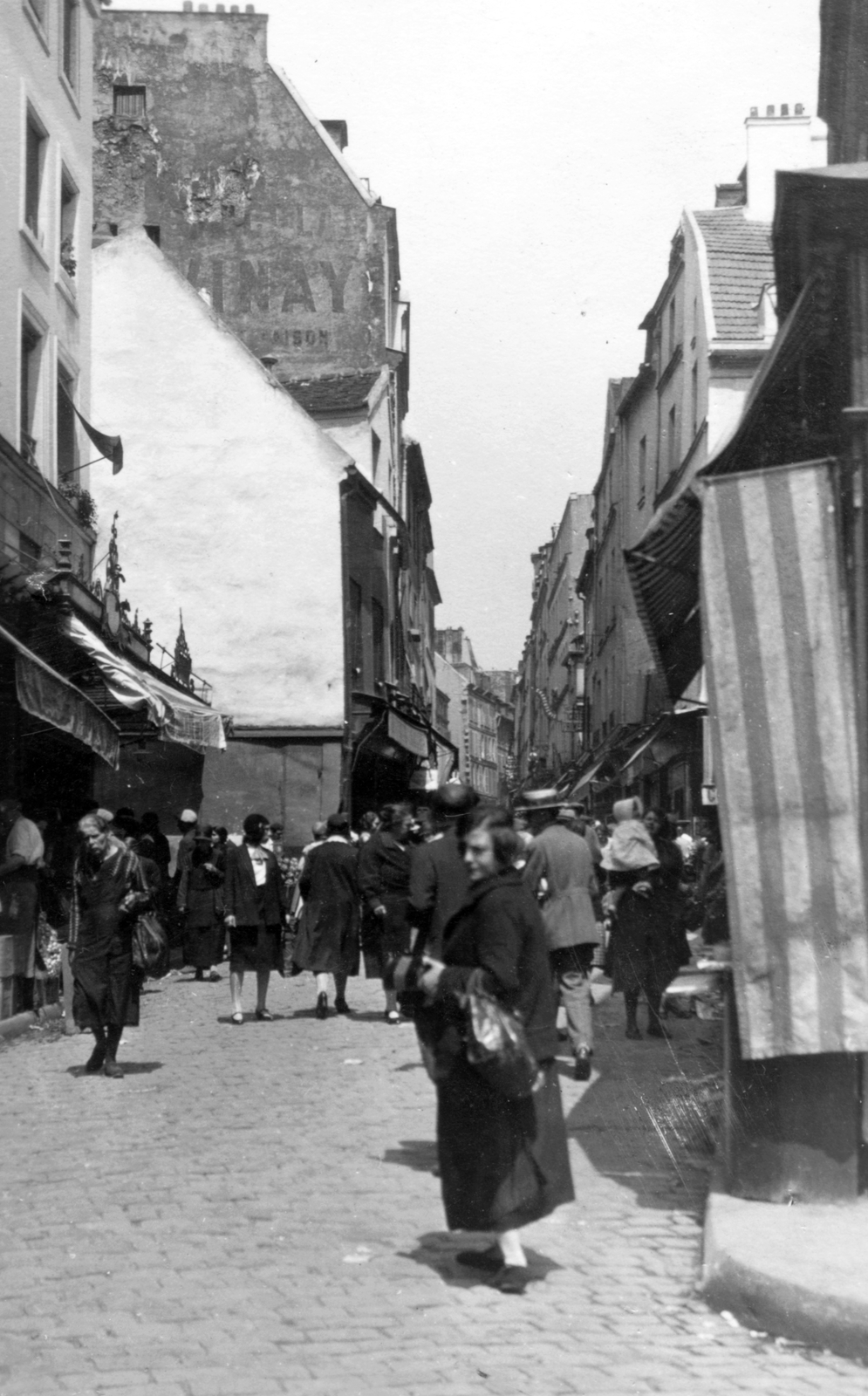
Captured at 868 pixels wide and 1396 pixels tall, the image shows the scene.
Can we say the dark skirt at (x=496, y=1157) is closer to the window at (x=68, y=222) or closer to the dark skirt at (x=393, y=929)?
the dark skirt at (x=393, y=929)

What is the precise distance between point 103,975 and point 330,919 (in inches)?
149

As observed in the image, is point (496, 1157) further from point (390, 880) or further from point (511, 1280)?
point (390, 880)

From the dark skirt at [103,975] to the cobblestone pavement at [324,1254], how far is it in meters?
0.42

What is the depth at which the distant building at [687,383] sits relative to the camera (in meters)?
26.4

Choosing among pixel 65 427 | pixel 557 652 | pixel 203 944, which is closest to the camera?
pixel 203 944

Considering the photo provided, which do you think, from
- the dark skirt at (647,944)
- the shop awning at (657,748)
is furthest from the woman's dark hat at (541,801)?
the shop awning at (657,748)

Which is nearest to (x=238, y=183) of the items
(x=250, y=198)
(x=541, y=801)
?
(x=250, y=198)

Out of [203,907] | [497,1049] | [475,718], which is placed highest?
[475,718]

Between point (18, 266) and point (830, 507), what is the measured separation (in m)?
14.5

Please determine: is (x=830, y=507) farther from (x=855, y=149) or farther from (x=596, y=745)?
(x=596, y=745)

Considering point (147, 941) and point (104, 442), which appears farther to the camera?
point (104, 442)

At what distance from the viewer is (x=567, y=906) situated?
11.3 m

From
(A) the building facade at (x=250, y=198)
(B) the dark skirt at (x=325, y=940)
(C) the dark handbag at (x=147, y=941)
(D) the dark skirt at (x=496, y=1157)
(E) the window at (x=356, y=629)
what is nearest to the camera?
(D) the dark skirt at (x=496, y=1157)

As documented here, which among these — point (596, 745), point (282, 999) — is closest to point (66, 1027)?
point (282, 999)
